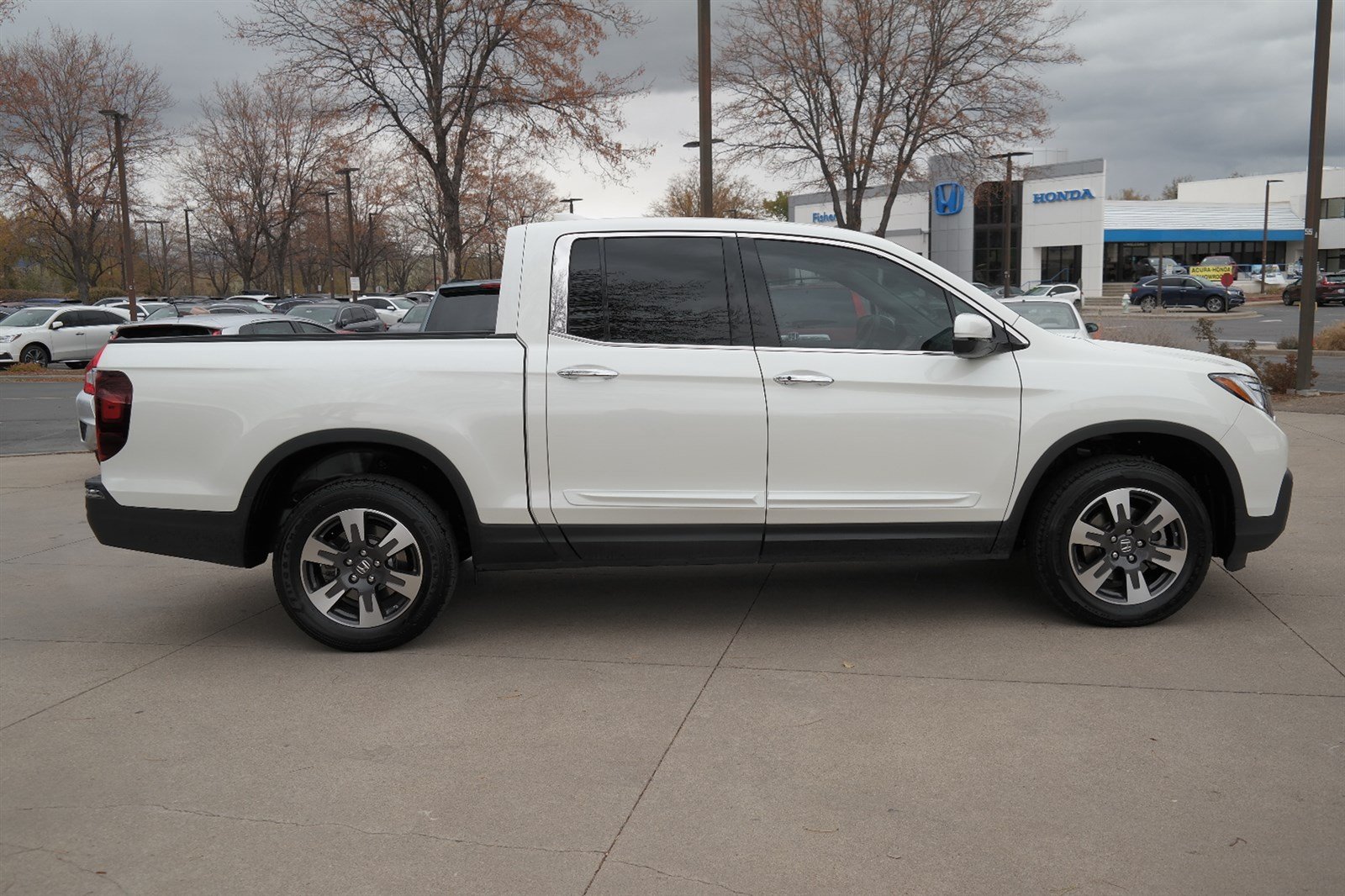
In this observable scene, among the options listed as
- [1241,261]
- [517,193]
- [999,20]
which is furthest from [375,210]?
[1241,261]

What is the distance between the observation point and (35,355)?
28141 mm

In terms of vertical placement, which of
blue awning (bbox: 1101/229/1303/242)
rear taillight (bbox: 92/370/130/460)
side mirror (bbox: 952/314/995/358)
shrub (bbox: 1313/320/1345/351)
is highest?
blue awning (bbox: 1101/229/1303/242)

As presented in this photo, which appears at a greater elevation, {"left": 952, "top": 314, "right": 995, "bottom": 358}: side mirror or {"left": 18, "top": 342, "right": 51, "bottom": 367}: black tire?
{"left": 952, "top": 314, "right": 995, "bottom": 358}: side mirror

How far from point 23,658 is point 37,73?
50061mm

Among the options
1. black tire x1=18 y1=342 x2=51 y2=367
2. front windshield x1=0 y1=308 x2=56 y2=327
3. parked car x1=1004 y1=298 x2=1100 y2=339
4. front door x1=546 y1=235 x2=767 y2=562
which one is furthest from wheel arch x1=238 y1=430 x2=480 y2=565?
front windshield x1=0 y1=308 x2=56 y2=327

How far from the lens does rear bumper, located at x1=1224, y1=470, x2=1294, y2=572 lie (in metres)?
5.32

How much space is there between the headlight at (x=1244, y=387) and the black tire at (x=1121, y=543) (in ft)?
1.62

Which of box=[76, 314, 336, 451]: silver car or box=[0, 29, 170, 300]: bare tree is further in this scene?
box=[0, 29, 170, 300]: bare tree

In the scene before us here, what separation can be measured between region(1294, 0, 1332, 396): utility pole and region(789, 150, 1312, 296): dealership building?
1802 inches

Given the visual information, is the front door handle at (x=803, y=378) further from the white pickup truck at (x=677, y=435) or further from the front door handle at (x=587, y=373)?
the front door handle at (x=587, y=373)

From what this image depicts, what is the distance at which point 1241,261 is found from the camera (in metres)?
79.6

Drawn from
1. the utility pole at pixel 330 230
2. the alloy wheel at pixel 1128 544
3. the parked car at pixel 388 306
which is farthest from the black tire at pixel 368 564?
the utility pole at pixel 330 230

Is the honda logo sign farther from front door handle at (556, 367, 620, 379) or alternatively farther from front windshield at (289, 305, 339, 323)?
front door handle at (556, 367, 620, 379)

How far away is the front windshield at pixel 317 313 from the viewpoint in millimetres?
29845
